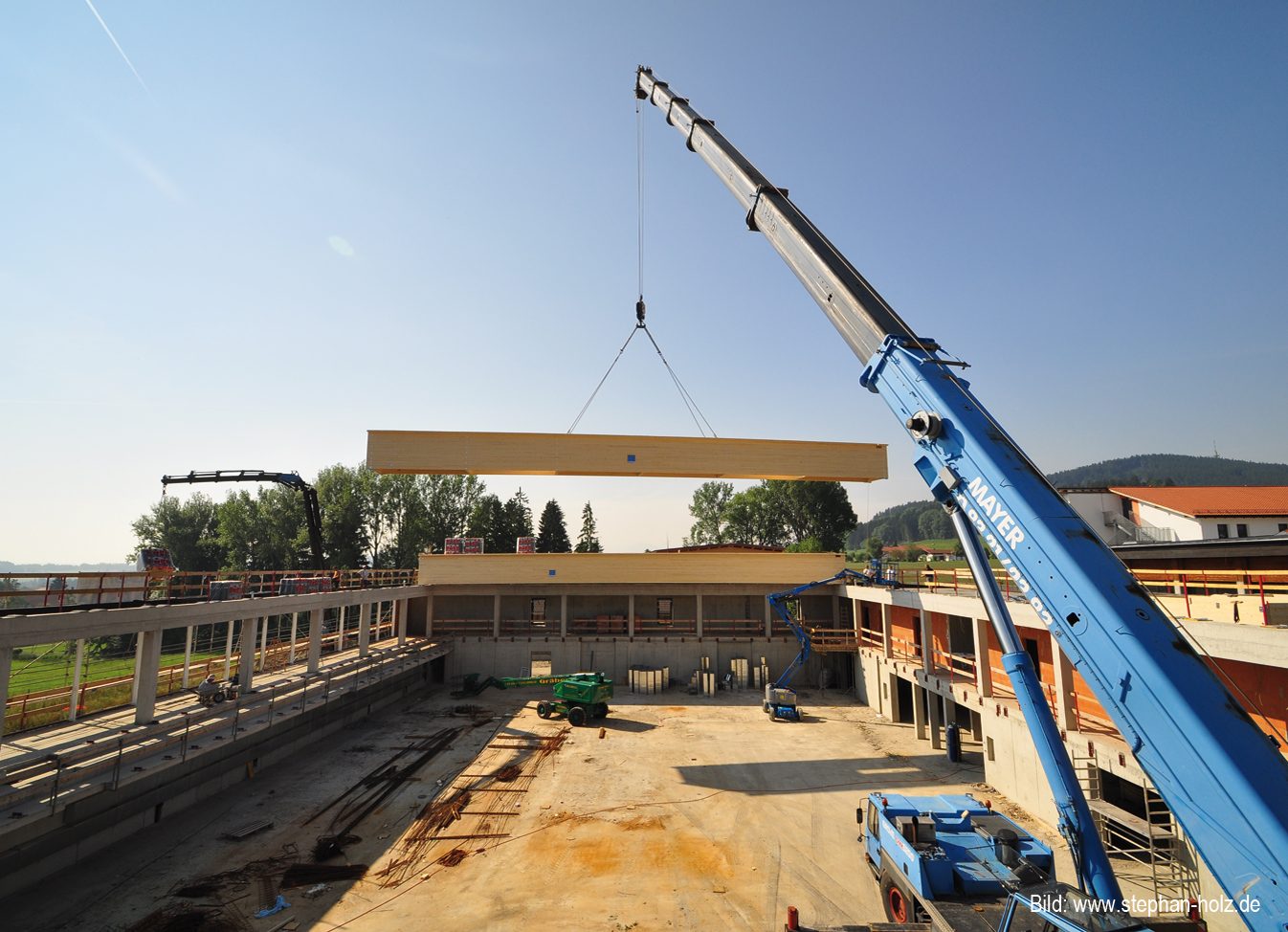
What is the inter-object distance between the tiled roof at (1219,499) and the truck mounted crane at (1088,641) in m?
33.2

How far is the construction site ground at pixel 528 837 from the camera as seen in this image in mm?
11258

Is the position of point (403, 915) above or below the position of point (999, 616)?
below

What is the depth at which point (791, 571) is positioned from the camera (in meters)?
32.5

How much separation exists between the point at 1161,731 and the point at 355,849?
15.7m

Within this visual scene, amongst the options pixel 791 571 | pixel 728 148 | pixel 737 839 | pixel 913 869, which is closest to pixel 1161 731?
pixel 913 869

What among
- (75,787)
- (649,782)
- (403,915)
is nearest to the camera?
(403,915)

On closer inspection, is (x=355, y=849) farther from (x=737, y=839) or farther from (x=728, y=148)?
(x=728, y=148)

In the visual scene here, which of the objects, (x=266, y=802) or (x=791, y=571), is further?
(x=791, y=571)

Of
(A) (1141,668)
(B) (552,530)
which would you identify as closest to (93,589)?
(A) (1141,668)

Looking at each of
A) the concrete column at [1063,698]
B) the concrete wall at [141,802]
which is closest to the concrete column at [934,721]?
the concrete column at [1063,698]

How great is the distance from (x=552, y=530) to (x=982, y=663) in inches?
2988

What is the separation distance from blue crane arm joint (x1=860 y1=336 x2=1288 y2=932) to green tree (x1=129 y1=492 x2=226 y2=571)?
80.4 meters

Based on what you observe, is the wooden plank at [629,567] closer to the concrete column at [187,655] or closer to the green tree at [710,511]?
the concrete column at [187,655]

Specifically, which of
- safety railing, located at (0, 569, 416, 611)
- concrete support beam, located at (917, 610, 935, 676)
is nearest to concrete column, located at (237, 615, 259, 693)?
safety railing, located at (0, 569, 416, 611)
